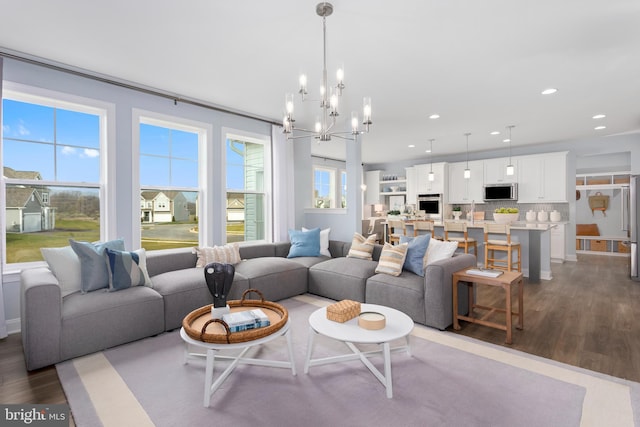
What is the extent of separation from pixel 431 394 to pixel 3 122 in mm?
4535

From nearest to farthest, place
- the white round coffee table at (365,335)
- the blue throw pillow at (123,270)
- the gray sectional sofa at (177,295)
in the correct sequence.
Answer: the white round coffee table at (365,335) < the gray sectional sofa at (177,295) < the blue throw pillow at (123,270)

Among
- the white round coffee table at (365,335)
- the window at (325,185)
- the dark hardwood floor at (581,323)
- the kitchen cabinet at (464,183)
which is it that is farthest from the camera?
the window at (325,185)

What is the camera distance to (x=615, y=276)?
17.6ft

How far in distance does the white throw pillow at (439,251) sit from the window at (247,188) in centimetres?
277

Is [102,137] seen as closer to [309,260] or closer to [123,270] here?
[123,270]

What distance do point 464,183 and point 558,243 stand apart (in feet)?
8.10

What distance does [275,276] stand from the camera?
12.7ft

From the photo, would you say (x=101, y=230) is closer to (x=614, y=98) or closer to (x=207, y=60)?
(x=207, y=60)

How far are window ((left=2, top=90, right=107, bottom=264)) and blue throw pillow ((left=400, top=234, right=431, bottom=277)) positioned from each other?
353 centimetres

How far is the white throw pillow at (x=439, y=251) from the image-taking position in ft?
11.1

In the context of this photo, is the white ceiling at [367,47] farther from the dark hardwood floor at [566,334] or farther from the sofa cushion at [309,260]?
the dark hardwood floor at [566,334]

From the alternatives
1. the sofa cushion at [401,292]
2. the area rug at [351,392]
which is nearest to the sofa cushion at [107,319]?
the area rug at [351,392]

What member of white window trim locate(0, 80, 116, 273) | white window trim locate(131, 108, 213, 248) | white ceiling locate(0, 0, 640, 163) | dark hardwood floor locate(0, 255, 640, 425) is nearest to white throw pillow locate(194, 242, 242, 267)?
white window trim locate(131, 108, 213, 248)

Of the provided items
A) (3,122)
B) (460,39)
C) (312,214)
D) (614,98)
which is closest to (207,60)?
(3,122)
